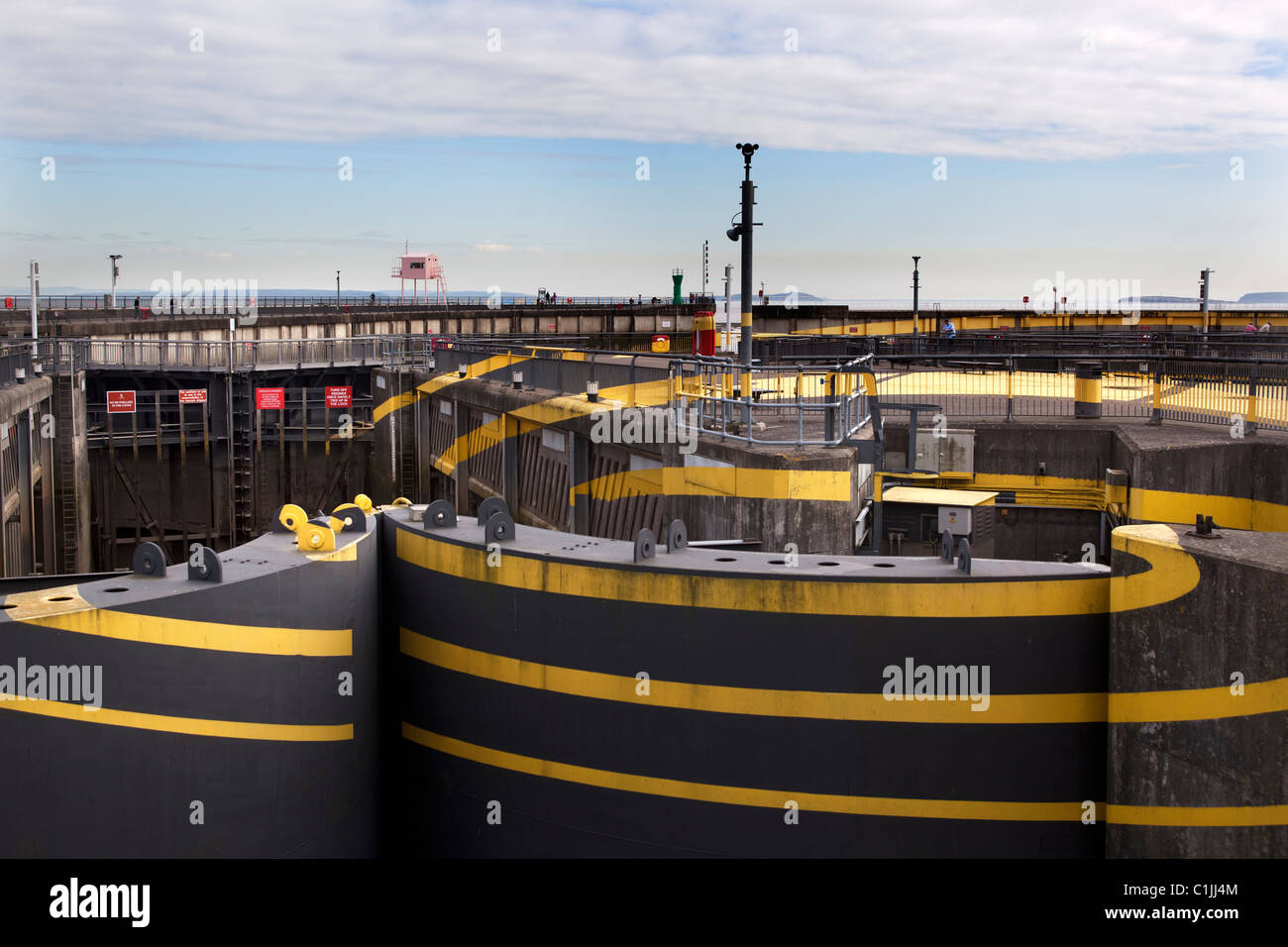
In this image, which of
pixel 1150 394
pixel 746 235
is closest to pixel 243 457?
pixel 746 235

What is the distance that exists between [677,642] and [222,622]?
2973mm

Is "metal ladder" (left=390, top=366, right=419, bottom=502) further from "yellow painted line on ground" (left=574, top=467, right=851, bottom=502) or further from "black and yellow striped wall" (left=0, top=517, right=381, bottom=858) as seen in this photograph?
"black and yellow striped wall" (left=0, top=517, right=381, bottom=858)

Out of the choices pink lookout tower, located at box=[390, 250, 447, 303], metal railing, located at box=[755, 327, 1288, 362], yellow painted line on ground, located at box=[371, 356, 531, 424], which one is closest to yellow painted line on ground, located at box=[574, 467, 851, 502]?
yellow painted line on ground, located at box=[371, 356, 531, 424]

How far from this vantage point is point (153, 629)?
7.18m

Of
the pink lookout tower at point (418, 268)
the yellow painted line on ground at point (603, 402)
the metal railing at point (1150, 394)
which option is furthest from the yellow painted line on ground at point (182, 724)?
the pink lookout tower at point (418, 268)

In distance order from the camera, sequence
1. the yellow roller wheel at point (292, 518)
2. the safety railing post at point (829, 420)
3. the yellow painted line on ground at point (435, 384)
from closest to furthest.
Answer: the yellow roller wheel at point (292, 518), the safety railing post at point (829, 420), the yellow painted line on ground at point (435, 384)

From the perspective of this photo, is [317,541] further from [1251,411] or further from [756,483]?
[1251,411]

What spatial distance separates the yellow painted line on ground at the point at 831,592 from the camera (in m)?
7.59

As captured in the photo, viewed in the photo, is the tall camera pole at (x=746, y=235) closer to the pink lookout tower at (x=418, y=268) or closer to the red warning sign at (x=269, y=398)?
the red warning sign at (x=269, y=398)

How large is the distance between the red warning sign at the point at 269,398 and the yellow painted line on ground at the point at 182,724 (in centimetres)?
2856

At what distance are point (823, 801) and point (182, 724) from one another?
414cm

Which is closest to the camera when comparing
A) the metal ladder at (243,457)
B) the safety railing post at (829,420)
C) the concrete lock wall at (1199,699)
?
the concrete lock wall at (1199,699)

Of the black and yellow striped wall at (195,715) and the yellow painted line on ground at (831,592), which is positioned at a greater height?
the yellow painted line on ground at (831,592)

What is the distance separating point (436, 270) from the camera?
102m
